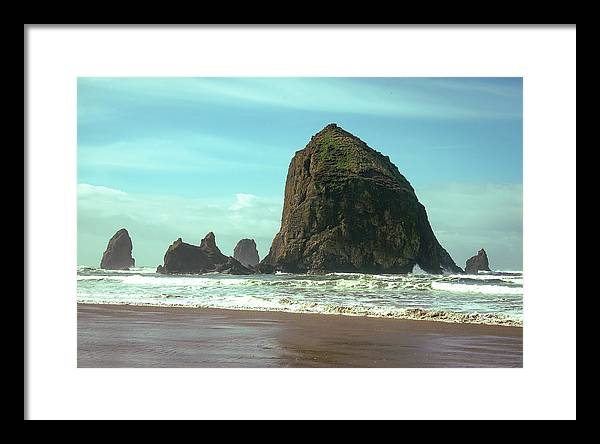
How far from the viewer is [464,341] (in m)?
5.47

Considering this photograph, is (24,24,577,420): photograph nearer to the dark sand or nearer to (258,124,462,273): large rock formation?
the dark sand

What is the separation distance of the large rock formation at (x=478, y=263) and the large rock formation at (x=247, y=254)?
13.7 metres

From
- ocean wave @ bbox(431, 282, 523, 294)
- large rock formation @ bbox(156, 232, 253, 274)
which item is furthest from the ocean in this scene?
large rock formation @ bbox(156, 232, 253, 274)

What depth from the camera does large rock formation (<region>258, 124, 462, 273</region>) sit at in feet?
74.6

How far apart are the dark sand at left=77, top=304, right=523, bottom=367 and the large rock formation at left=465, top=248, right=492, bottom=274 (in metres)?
5.91

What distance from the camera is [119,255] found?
21.1m

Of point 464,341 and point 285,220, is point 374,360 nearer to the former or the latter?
point 464,341

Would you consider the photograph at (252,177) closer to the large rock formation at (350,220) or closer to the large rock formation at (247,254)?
the large rock formation at (350,220)

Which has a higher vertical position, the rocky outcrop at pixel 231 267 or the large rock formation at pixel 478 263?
the large rock formation at pixel 478 263

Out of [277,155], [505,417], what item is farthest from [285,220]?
[505,417]

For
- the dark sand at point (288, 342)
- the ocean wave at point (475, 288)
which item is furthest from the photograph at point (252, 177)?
the ocean wave at point (475, 288)

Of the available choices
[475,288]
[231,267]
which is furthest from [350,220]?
[475,288]

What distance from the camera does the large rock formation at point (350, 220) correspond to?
74.6 feet
